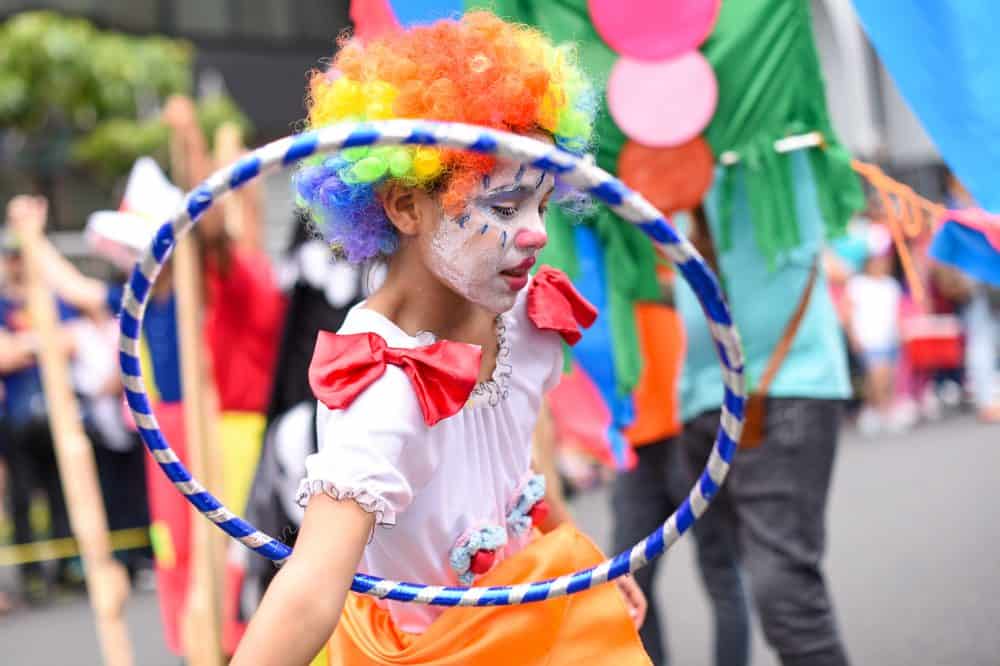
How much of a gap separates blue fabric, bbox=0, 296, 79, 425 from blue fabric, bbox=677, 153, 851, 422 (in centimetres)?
586

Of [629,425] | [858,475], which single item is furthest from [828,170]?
[858,475]

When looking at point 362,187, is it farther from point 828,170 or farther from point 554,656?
point 828,170

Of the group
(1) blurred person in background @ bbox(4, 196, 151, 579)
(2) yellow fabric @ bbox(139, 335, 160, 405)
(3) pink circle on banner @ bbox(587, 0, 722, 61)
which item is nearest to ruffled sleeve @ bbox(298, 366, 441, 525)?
(3) pink circle on banner @ bbox(587, 0, 722, 61)

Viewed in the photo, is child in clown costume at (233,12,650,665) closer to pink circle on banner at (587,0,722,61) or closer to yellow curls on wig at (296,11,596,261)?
yellow curls on wig at (296,11,596,261)

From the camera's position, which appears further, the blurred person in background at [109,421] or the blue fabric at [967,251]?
the blurred person in background at [109,421]

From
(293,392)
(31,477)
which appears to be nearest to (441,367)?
(293,392)

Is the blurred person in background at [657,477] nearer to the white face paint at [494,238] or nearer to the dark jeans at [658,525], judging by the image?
the dark jeans at [658,525]

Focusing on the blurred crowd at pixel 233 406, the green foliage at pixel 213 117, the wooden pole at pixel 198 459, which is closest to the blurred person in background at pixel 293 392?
the blurred crowd at pixel 233 406

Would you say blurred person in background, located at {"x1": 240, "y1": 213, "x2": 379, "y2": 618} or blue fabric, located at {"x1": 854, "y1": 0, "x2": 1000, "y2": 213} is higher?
blue fabric, located at {"x1": 854, "y1": 0, "x2": 1000, "y2": 213}

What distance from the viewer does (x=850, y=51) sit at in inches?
843

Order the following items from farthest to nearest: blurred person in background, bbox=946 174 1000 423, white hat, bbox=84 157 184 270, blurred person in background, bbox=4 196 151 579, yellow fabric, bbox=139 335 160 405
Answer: blurred person in background, bbox=946 174 1000 423, blurred person in background, bbox=4 196 151 579, yellow fabric, bbox=139 335 160 405, white hat, bbox=84 157 184 270

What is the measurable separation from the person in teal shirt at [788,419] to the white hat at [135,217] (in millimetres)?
2155

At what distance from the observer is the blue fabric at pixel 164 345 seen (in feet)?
14.6

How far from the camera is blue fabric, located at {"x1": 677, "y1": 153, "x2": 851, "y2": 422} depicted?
2.75 meters
